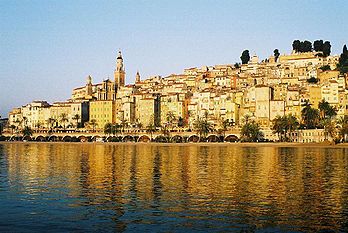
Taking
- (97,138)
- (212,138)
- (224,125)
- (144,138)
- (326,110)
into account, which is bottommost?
(97,138)

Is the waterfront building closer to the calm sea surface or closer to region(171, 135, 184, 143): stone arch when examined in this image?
region(171, 135, 184, 143): stone arch

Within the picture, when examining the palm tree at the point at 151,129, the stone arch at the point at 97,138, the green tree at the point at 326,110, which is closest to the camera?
the green tree at the point at 326,110

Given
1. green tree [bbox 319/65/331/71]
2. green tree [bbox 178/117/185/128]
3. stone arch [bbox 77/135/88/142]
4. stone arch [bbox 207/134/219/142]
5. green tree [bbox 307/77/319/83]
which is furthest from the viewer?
green tree [bbox 319/65/331/71]

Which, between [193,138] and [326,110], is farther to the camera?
[193,138]

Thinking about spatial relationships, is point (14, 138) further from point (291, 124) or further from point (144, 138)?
point (291, 124)

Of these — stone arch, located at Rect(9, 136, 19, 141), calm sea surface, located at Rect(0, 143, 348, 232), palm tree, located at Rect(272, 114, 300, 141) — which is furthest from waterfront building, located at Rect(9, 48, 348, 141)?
calm sea surface, located at Rect(0, 143, 348, 232)

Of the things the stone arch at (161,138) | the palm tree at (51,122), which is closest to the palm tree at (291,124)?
the stone arch at (161,138)

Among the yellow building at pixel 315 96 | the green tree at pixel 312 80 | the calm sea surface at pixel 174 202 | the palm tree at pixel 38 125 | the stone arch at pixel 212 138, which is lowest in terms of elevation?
the calm sea surface at pixel 174 202

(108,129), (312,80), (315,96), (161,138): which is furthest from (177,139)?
(312,80)

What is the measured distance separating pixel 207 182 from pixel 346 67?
463 feet

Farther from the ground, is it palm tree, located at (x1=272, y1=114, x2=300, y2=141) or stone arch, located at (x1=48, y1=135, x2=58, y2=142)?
palm tree, located at (x1=272, y1=114, x2=300, y2=141)

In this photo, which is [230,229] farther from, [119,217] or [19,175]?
[19,175]

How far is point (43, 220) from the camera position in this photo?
24.8 m

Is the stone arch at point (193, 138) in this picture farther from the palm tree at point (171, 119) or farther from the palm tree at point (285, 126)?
the palm tree at point (285, 126)
